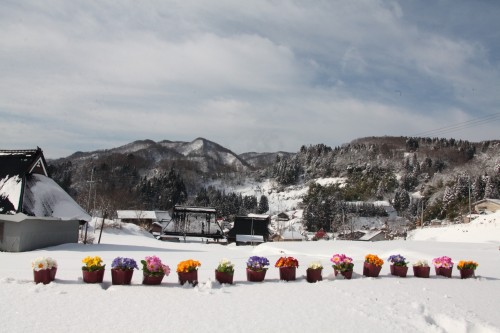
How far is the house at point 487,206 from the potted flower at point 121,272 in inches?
2668

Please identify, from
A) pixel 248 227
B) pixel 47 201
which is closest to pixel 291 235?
pixel 248 227

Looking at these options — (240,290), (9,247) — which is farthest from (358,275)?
(9,247)

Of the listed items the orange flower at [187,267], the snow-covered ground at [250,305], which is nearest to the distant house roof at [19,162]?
the snow-covered ground at [250,305]

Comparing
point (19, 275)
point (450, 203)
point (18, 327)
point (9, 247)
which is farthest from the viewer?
point (450, 203)

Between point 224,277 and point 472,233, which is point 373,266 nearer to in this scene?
point 224,277

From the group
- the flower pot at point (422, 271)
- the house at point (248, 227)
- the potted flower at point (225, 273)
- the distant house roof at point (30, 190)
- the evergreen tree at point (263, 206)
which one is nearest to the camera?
the potted flower at point (225, 273)

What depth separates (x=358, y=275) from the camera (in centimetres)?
1273

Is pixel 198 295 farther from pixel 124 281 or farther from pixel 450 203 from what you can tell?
pixel 450 203

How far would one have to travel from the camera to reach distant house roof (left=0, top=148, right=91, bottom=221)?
20.4 m

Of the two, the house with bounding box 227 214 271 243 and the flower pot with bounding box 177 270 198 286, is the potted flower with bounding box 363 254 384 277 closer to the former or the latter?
the flower pot with bounding box 177 270 198 286

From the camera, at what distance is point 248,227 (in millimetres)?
56656

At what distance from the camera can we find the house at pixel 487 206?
65750mm

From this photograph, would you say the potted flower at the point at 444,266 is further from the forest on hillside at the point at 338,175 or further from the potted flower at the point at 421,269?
the forest on hillside at the point at 338,175

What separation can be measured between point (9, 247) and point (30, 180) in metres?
3.78
